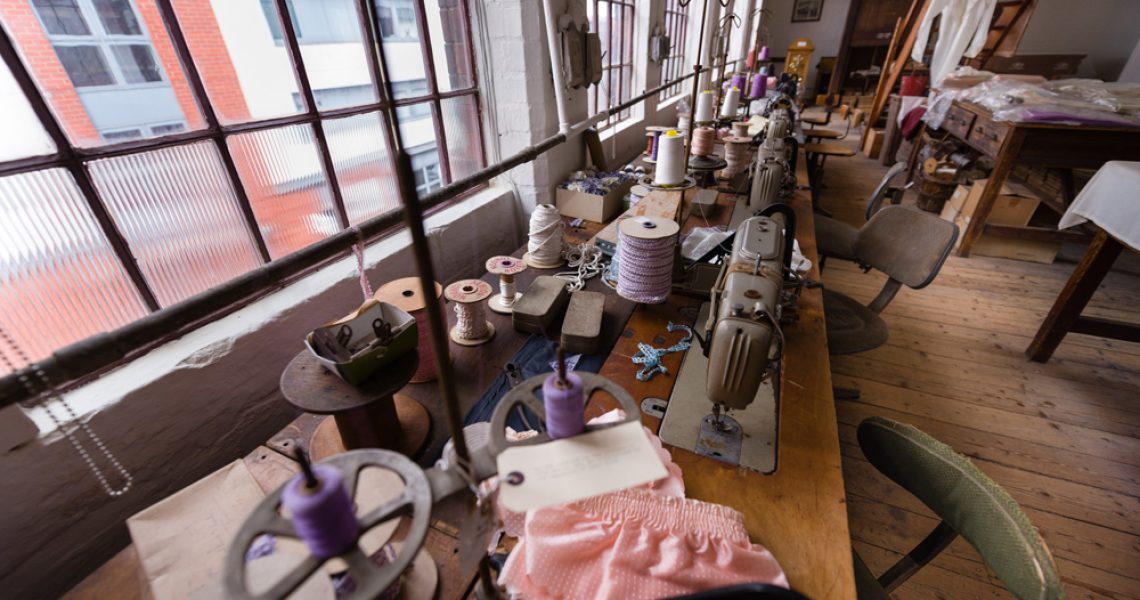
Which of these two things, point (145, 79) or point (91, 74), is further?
point (145, 79)

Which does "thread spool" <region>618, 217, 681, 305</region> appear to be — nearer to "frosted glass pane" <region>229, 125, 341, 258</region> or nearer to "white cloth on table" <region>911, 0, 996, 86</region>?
"frosted glass pane" <region>229, 125, 341, 258</region>

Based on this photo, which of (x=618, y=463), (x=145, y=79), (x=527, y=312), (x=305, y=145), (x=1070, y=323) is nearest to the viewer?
(x=618, y=463)

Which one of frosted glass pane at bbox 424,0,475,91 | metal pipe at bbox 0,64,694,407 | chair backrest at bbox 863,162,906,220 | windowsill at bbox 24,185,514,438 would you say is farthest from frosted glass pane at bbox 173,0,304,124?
chair backrest at bbox 863,162,906,220

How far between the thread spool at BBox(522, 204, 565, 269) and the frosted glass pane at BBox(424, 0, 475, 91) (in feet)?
3.67

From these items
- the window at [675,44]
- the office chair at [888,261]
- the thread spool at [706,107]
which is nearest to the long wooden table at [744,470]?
the office chair at [888,261]

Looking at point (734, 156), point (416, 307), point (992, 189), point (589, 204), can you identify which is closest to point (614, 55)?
point (734, 156)

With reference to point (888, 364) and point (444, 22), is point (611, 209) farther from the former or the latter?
point (888, 364)

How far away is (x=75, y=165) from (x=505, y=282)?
1.28m

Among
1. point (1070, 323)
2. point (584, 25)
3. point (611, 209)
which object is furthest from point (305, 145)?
point (1070, 323)

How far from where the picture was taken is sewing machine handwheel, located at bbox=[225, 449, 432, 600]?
18.2 inches

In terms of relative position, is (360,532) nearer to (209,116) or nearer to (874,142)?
(209,116)

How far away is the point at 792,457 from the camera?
46.3 inches

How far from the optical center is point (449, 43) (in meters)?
2.55

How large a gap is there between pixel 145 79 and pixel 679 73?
7.22m
